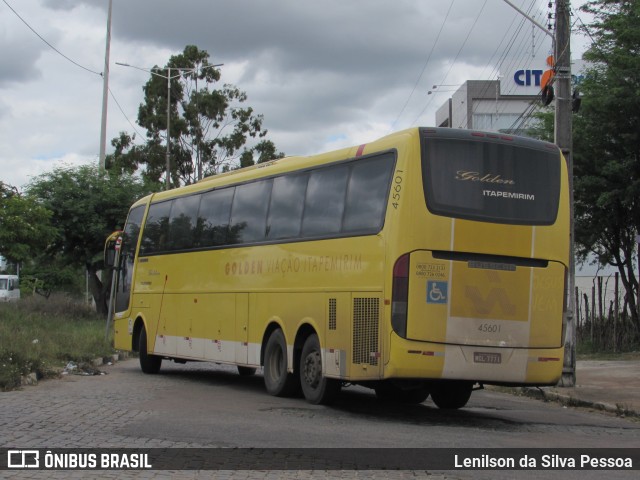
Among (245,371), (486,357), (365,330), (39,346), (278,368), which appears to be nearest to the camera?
(486,357)

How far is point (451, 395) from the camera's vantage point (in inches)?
546

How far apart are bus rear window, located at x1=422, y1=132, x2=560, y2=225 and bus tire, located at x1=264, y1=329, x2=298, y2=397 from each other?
157 inches

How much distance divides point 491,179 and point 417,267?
64.5 inches

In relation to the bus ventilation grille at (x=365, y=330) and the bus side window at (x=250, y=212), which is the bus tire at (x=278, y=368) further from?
the bus ventilation grille at (x=365, y=330)

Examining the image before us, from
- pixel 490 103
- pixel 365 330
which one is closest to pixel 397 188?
pixel 365 330

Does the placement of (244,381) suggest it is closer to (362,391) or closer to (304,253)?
(362,391)

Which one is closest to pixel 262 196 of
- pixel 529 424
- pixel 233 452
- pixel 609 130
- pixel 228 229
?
pixel 228 229

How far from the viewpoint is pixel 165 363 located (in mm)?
24078

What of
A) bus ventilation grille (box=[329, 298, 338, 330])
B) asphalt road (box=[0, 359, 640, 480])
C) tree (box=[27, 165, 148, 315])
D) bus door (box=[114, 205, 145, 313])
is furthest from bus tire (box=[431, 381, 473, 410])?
tree (box=[27, 165, 148, 315])

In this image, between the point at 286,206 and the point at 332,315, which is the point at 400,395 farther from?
the point at 286,206

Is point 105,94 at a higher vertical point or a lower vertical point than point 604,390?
higher

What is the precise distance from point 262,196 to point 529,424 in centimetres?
593

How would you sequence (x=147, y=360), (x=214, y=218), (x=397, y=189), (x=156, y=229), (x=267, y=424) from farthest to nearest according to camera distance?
(x=156, y=229)
(x=147, y=360)
(x=214, y=218)
(x=397, y=189)
(x=267, y=424)

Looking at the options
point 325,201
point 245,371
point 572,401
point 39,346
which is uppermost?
point 325,201
